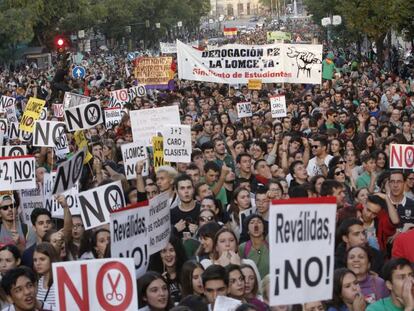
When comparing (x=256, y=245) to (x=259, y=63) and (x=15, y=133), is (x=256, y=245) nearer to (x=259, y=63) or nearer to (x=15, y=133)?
(x=15, y=133)

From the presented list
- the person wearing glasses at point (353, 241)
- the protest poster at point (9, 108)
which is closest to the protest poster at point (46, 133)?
the protest poster at point (9, 108)

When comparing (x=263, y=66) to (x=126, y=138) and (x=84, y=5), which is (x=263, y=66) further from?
(x=84, y=5)

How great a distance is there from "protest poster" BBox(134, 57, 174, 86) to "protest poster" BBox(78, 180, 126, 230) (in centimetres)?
1755

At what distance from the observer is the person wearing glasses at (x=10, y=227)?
37.0 ft

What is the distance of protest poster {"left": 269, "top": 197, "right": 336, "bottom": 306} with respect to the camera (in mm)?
7008

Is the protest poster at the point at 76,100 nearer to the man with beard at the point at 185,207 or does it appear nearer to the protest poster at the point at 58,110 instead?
the protest poster at the point at 58,110

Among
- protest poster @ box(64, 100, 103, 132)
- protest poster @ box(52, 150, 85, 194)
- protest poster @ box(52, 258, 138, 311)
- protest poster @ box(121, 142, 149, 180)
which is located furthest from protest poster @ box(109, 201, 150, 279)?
protest poster @ box(64, 100, 103, 132)

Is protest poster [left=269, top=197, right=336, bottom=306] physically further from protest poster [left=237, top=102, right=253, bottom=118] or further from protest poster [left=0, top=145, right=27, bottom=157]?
protest poster [left=237, top=102, right=253, bottom=118]

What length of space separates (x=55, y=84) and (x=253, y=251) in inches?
885

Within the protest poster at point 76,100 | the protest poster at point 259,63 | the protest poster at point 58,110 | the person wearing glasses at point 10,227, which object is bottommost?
the person wearing glasses at point 10,227

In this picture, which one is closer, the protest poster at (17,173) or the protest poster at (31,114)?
the protest poster at (17,173)

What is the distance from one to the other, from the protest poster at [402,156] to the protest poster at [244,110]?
8.92 metres

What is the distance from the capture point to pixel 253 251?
9734 mm

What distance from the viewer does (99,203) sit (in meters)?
10.6
